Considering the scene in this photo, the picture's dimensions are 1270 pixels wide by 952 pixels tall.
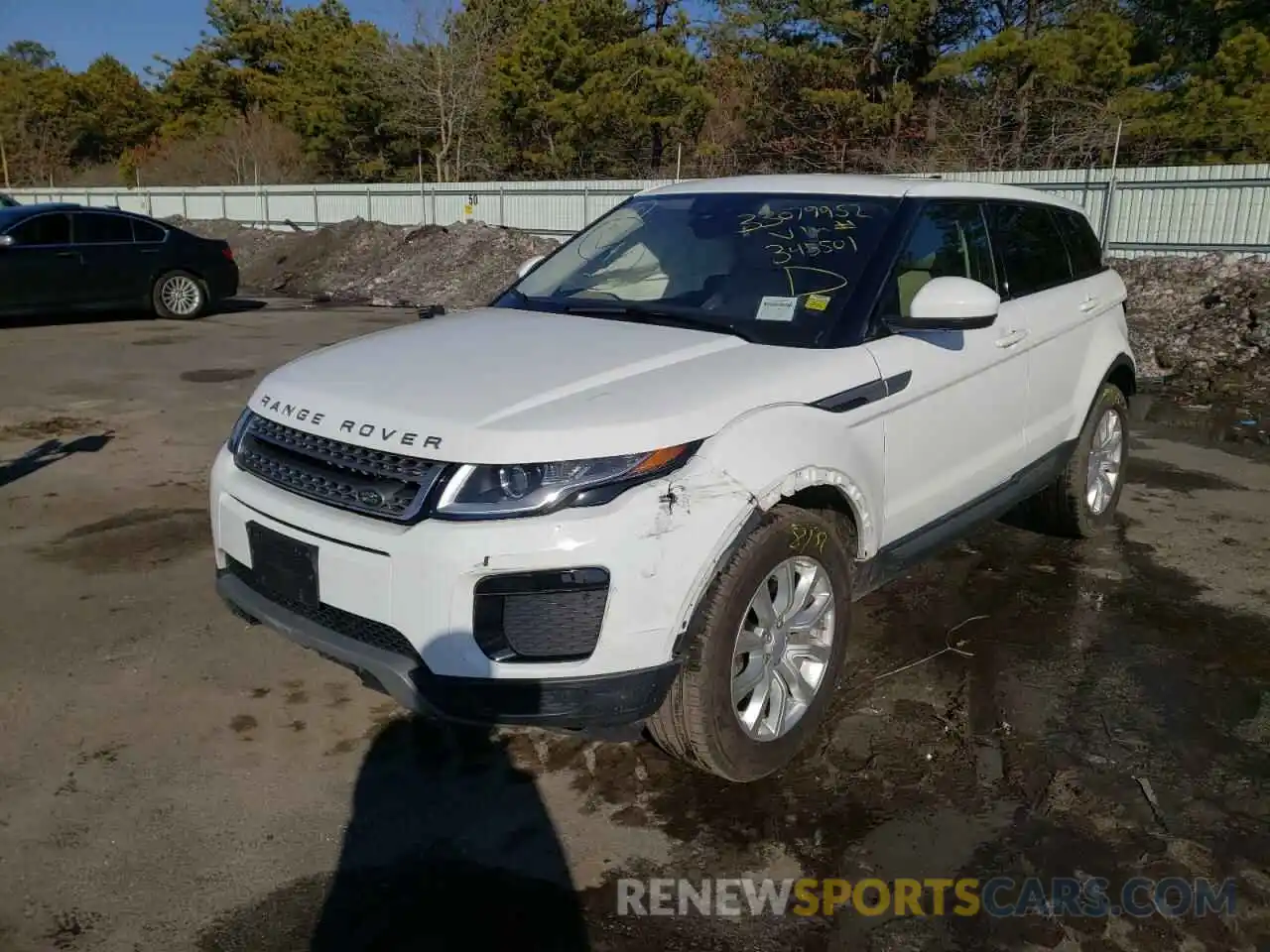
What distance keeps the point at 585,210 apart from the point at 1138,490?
1669 centimetres

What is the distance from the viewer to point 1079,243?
17.9ft

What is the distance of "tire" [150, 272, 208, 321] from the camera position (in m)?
14.4

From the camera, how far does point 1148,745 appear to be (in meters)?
3.52

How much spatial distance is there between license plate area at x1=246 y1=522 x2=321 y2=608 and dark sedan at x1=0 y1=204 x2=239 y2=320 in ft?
39.1

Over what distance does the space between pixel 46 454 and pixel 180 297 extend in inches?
325

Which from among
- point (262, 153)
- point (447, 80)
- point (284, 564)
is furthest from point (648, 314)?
point (262, 153)

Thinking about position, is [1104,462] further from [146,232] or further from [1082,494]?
[146,232]

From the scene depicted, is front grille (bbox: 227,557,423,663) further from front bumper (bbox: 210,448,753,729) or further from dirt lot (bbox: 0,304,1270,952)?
dirt lot (bbox: 0,304,1270,952)

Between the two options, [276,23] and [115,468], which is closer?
[115,468]

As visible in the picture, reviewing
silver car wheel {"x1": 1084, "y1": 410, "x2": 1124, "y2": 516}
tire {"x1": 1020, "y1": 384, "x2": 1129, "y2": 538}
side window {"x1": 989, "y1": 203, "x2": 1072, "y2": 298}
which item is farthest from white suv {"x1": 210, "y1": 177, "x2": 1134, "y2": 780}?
silver car wheel {"x1": 1084, "y1": 410, "x2": 1124, "y2": 516}

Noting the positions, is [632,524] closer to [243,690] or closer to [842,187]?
[243,690]

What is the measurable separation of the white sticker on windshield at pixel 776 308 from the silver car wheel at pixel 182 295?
12.9m

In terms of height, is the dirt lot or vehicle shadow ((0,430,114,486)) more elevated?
vehicle shadow ((0,430,114,486))

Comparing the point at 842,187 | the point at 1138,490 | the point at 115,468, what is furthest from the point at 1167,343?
the point at 115,468
